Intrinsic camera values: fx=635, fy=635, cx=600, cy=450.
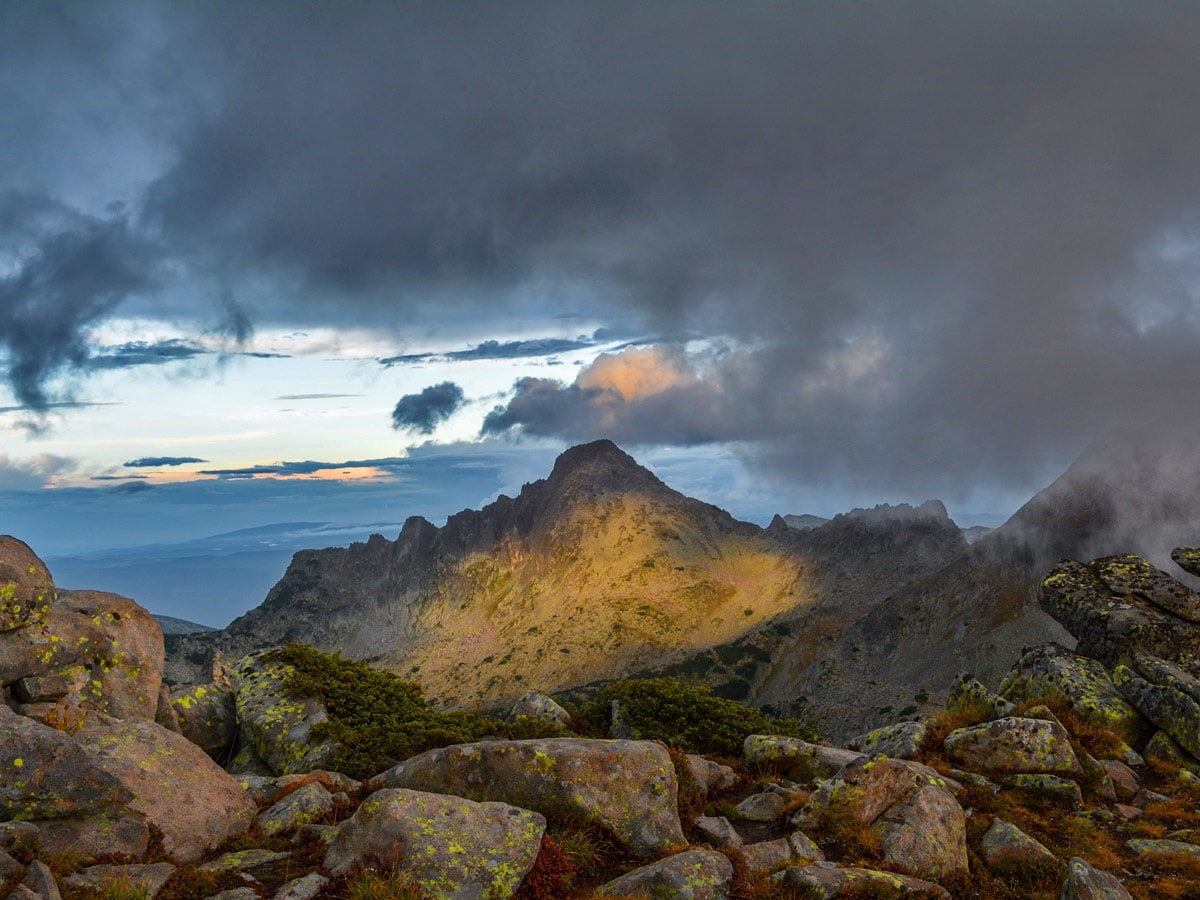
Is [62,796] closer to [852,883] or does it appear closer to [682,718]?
[852,883]

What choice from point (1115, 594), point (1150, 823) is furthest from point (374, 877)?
point (1115, 594)

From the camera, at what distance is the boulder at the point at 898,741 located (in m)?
22.1

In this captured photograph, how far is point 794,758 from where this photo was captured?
21719 mm

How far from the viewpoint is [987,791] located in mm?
18781

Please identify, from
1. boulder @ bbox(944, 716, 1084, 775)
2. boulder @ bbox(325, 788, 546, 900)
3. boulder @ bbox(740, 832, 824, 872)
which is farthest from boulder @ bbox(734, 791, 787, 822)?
boulder @ bbox(944, 716, 1084, 775)

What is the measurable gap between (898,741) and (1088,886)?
398 inches

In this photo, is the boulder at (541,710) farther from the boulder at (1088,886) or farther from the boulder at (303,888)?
the boulder at (1088,886)

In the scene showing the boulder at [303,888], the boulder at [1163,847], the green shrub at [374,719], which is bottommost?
the green shrub at [374,719]

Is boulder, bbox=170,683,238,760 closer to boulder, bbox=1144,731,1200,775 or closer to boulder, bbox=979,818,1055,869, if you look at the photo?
boulder, bbox=979,818,1055,869

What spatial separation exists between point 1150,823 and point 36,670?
1327 inches

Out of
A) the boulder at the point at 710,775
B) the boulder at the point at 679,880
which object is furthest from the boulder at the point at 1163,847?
the boulder at the point at 679,880

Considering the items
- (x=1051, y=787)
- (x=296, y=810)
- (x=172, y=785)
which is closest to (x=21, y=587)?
(x=172, y=785)

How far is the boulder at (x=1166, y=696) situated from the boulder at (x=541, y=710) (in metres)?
23.8

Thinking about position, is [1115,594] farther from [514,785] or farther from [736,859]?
[514,785]
